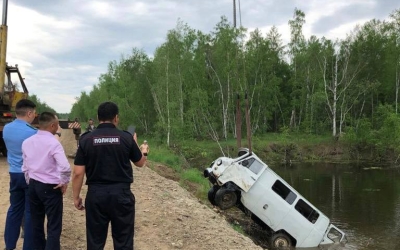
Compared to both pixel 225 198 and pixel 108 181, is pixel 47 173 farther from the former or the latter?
pixel 225 198

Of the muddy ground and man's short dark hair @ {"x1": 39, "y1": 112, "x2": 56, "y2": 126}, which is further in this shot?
the muddy ground

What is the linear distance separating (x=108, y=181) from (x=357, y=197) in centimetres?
1760

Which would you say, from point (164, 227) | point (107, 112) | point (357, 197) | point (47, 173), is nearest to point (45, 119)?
point (47, 173)

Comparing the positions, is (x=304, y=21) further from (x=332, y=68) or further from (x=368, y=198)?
(x=368, y=198)

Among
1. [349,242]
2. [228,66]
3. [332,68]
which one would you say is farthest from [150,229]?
[332,68]

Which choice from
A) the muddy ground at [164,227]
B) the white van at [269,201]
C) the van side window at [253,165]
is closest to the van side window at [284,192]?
the white van at [269,201]

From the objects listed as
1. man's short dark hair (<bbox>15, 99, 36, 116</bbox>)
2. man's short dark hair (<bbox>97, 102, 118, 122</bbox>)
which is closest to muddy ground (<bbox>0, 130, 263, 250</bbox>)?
man's short dark hair (<bbox>15, 99, 36, 116</bbox>)

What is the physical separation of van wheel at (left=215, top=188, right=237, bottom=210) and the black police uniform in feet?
23.9

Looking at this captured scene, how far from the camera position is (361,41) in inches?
1492

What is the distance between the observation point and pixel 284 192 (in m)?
11.3

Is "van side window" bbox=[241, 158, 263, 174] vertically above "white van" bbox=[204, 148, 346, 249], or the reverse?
"van side window" bbox=[241, 158, 263, 174]

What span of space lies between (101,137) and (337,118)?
4080cm

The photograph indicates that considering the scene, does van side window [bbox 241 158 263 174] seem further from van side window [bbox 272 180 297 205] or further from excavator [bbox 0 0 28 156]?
excavator [bbox 0 0 28 156]

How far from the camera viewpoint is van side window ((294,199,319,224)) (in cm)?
1130
